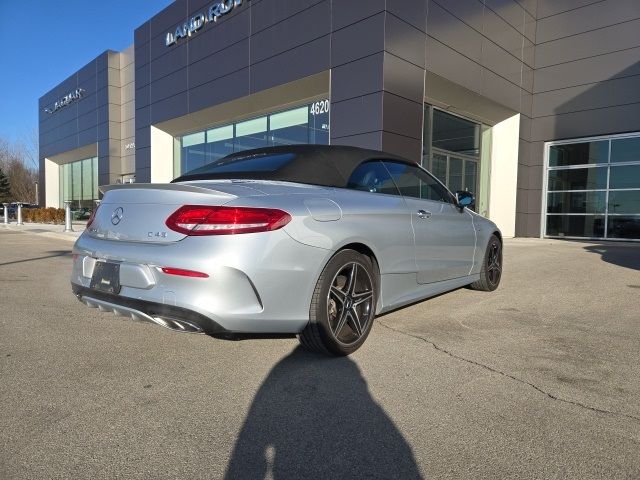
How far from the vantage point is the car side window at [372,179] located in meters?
3.52

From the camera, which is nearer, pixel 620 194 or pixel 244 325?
pixel 244 325

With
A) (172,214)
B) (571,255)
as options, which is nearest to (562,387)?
(172,214)

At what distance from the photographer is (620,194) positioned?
14391mm

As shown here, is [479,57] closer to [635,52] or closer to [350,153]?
[635,52]

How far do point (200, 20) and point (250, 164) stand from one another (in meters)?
14.0

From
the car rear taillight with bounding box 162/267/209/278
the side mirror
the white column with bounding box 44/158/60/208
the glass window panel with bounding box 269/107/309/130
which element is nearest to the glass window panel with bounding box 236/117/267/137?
the glass window panel with bounding box 269/107/309/130

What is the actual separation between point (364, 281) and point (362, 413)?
111 cm

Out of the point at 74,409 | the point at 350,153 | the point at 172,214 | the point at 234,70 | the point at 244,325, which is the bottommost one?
the point at 74,409

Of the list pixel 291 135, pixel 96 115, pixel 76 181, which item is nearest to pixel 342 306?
pixel 291 135

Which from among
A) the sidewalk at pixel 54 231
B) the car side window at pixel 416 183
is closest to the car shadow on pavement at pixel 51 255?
the sidewalk at pixel 54 231

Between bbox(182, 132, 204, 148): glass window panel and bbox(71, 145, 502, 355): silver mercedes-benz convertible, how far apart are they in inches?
607

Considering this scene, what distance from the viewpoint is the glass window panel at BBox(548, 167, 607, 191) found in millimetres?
14750

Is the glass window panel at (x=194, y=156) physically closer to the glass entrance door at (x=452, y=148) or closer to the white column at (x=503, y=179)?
the glass entrance door at (x=452, y=148)

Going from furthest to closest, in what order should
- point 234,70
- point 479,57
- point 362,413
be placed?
point 234,70
point 479,57
point 362,413
